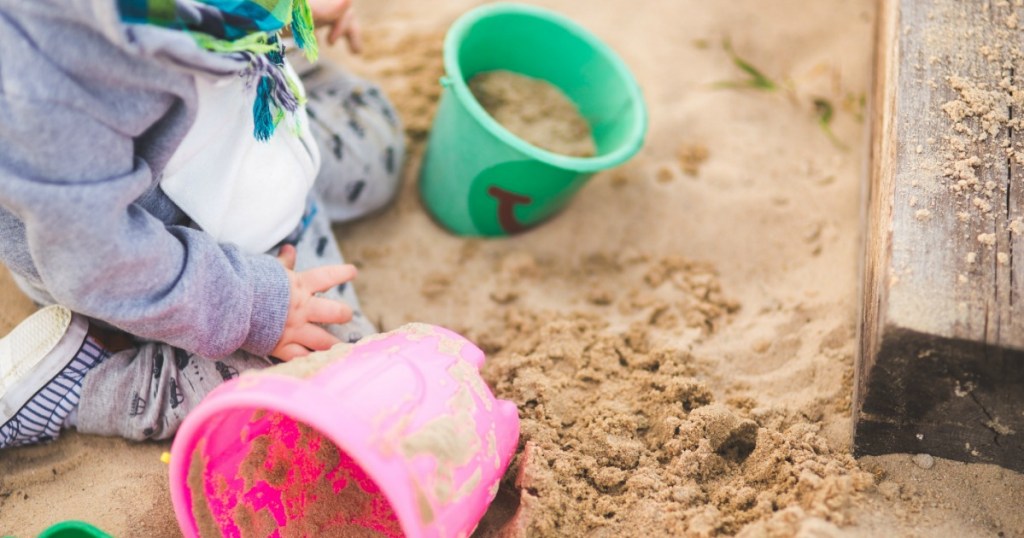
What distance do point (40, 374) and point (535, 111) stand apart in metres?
1.13

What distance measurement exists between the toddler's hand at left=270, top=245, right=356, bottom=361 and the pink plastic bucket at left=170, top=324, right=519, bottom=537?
12cm

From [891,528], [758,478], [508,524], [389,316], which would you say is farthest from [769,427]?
[389,316]

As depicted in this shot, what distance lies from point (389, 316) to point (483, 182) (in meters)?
0.34

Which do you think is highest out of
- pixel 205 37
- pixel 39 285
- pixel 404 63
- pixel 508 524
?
pixel 205 37

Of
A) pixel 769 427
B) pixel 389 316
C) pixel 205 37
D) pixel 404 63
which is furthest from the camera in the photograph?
pixel 404 63

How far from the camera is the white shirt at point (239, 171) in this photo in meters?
1.23

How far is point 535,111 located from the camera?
193cm

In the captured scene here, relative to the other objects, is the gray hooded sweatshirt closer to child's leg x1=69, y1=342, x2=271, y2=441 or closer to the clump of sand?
child's leg x1=69, y1=342, x2=271, y2=441

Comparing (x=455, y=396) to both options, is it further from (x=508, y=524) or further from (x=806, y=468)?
(x=806, y=468)

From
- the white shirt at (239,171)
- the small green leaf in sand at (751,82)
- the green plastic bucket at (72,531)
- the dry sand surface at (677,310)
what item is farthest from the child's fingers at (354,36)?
the green plastic bucket at (72,531)

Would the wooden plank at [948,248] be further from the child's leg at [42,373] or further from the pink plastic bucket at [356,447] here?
the child's leg at [42,373]

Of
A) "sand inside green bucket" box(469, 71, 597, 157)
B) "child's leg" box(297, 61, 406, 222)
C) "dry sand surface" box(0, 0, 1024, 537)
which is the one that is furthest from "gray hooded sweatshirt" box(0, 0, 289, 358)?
"sand inside green bucket" box(469, 71, 597, 157)

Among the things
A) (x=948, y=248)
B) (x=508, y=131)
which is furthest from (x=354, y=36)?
(x=948, y=248)

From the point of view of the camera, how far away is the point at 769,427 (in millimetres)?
1354
